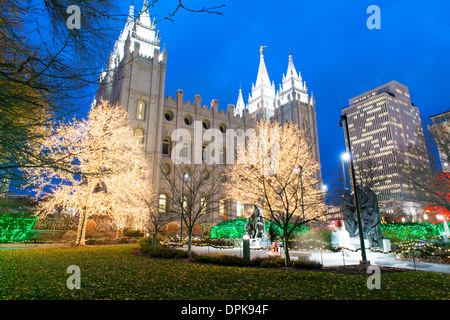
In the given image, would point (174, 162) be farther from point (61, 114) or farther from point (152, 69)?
point (61, 114)

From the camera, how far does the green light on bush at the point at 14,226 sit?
1842 centimetres

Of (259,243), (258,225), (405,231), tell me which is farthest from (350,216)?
(405,231)

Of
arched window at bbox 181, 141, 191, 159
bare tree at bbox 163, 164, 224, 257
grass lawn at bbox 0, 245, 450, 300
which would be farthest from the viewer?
arched window at bbox 181, 141, 191, 159

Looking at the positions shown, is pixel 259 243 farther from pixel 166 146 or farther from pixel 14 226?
pixel 166 146

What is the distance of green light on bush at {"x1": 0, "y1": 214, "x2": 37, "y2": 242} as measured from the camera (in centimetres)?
1842

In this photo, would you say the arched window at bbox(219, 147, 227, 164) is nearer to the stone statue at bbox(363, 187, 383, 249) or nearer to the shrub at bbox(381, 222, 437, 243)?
the shrub at bbox(381, 222, 437, 243)

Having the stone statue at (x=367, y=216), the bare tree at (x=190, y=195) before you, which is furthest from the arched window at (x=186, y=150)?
the stone statue at (x=367, y=216)

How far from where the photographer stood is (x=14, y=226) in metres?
19.2

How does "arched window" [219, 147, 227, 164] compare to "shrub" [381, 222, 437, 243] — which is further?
"arched window" [219, 147, 227, 164]

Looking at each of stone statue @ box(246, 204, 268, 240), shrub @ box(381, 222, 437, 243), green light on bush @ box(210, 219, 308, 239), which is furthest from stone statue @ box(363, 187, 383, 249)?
green light on bush @ box(210, 219, 308, 239)

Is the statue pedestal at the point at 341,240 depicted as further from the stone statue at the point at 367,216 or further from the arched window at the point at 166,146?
the arched window at the point at 166,146
